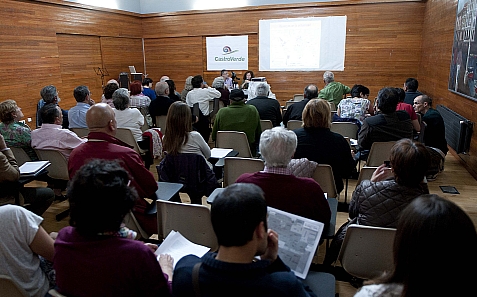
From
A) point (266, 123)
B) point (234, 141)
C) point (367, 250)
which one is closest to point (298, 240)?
point (367, 250)

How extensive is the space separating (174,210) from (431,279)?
5.03 feet

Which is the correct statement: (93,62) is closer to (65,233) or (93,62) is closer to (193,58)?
(193,58)

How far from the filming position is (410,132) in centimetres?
382

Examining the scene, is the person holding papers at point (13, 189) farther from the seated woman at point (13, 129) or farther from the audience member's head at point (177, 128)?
the audience member's head at point (177, 128)

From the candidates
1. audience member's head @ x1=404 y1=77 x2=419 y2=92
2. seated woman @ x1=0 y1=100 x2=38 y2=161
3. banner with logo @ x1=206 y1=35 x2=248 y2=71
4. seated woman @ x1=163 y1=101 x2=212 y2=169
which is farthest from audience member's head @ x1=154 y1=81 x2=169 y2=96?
banner with logo @ x1=206 y1=35 x2=248 y2=71

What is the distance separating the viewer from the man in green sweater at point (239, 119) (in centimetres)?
442

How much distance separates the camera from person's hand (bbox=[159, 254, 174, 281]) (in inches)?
61.3

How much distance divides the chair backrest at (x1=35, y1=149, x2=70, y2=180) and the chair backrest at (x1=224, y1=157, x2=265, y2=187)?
5.52ft

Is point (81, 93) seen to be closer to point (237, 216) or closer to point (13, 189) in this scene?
point (13, 189)

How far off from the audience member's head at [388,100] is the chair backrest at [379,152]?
39 cm

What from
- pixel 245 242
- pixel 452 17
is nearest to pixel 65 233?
pixel 245 242

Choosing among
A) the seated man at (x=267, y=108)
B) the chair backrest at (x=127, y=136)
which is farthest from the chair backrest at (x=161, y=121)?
the seated man at (x=267, y=108)

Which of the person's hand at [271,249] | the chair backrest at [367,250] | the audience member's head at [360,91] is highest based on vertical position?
the audience member's head at [360,91]

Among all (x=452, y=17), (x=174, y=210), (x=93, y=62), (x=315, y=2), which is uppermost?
(x=315, y=2)
